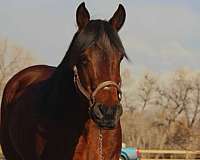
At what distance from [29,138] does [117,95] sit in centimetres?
181

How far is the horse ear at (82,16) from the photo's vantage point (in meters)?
4.89

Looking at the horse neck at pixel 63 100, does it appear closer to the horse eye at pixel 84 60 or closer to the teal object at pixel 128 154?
the horse eye at pixel 84 60

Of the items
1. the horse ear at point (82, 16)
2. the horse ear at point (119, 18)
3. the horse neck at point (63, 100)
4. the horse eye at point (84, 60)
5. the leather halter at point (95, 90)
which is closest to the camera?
the leather halter at point (95, 90)

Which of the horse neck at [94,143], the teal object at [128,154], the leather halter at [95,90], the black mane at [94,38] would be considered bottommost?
the teal object at [128,154]

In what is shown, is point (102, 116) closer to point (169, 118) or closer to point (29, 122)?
point (29, 122)

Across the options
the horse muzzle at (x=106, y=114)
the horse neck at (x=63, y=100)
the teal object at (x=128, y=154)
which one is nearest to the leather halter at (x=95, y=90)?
the horse muzzle at (x=106, y=114)

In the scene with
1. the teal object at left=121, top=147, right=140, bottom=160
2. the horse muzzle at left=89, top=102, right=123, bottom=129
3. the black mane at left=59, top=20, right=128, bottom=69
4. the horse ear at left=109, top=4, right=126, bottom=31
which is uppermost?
the horse ear at left=109, top=4, right=126, bottom=31

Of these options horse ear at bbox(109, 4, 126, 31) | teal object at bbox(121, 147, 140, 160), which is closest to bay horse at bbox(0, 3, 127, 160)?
horse ear at bbox(109, 4, 126, 31)

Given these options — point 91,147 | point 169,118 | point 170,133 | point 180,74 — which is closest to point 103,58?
point 91,147

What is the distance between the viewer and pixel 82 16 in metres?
4.89

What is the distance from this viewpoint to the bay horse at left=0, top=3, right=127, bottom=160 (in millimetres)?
4371

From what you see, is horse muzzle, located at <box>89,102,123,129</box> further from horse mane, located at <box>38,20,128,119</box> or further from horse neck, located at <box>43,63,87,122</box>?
horse neck, located at <box>43,63,87,122</box>

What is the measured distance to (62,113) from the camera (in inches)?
208

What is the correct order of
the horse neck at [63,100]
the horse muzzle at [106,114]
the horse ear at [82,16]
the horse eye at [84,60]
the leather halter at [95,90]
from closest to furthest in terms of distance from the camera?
the horse muzzle at [106,114], the leather halter at [95,90], the horse eye at [84,60], the horse ear at [82,16], the horse neck at [63,100]
